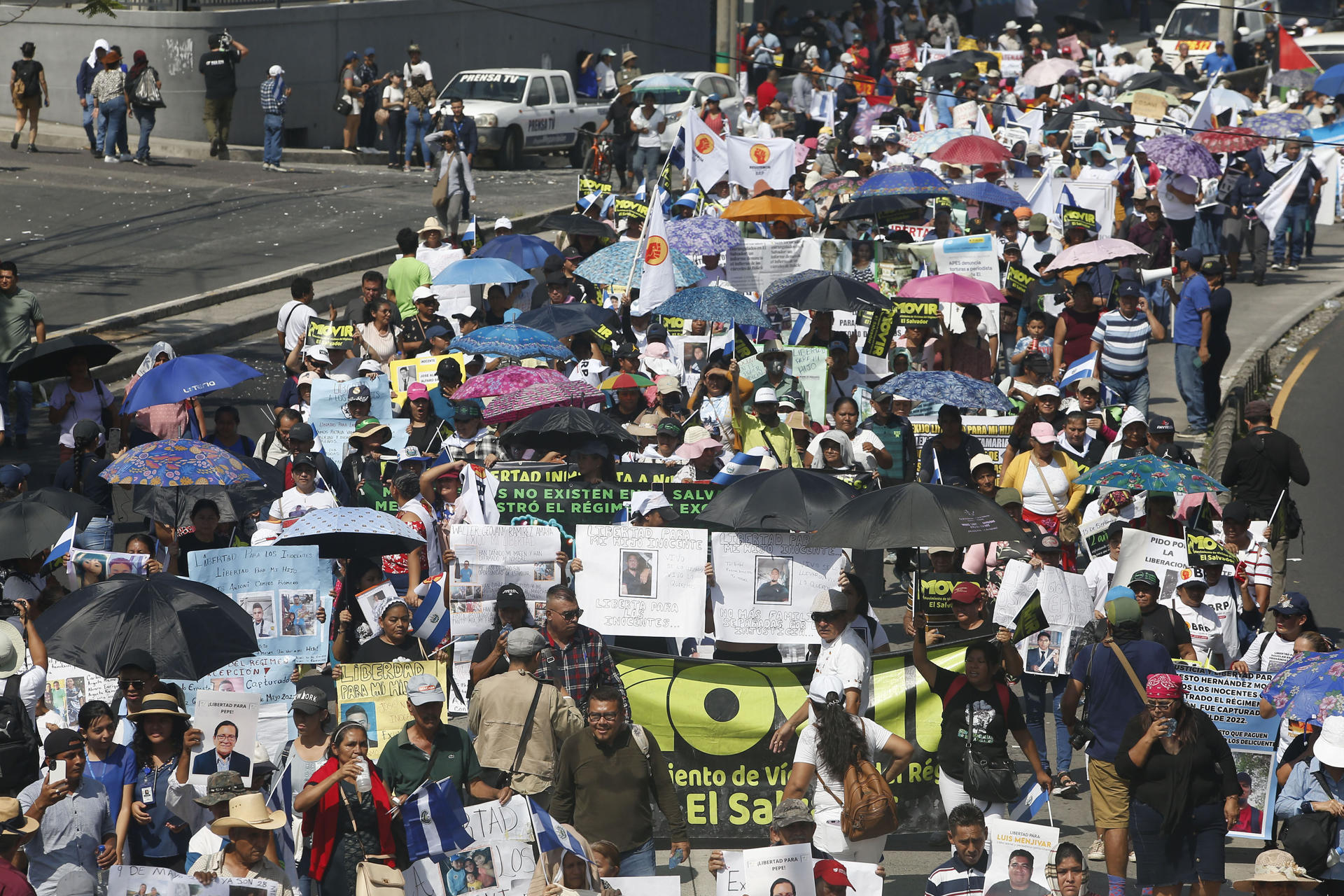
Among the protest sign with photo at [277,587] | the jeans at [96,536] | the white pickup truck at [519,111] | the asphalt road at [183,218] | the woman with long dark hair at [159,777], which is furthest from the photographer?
the white pickup truck at [519,111]

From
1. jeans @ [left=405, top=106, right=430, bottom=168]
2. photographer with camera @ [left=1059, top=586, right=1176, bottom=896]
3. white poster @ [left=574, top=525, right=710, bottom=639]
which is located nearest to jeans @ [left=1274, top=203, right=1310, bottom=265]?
jeans @ [left=405, top=106, right=430, bottom=168]

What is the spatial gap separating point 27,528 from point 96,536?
0.47m

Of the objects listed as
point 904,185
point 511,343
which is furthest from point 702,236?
point 511,343

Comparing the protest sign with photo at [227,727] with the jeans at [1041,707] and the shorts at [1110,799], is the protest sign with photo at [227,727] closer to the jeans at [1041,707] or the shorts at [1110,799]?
the shorts at [1110,799]

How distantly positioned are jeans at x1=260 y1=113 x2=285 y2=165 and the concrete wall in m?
2.43

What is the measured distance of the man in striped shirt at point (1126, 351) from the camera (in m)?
16.0

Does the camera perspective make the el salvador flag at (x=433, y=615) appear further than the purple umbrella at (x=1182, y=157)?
No

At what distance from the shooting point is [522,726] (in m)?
8.66

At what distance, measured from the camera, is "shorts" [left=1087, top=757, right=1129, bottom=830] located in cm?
873

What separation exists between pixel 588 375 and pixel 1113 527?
5.44 metres

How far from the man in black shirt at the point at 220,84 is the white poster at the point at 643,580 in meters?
20.7

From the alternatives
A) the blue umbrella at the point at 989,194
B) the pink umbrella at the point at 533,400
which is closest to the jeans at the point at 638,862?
the pink umbrella at the point at 533,400

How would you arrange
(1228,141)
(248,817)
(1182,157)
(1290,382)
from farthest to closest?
1. (1228,141)
2. (1182,157)
3. (1290,382)
4. (248,817)

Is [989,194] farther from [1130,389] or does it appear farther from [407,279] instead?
[407,279]
